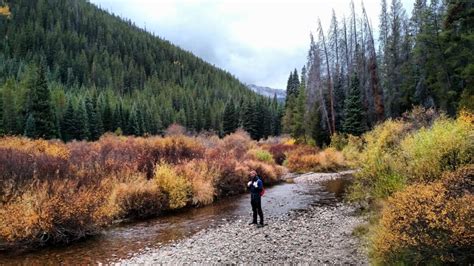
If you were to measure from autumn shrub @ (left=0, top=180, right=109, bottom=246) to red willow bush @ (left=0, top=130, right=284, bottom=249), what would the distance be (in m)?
0.03

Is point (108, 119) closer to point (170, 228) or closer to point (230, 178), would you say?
point (230, 178)

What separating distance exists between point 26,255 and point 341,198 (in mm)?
15191

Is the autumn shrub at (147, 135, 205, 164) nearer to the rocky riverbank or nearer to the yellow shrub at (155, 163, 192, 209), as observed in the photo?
the yellow shrub at (155, 163, 192, 209)

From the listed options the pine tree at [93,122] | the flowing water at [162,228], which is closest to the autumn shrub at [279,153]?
the flowing water at [162,228]

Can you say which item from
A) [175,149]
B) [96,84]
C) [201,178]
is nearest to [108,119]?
[175,149]

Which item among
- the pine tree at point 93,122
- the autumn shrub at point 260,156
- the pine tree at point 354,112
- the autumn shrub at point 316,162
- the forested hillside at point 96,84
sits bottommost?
the autumn shrub at point 316,162

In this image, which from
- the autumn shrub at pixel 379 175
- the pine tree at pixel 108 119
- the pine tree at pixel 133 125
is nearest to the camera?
the autumn shrub at pixel 379 175

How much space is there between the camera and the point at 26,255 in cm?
1155

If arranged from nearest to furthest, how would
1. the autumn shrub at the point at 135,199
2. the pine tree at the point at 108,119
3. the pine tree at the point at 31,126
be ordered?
the autumn shrub at the point at 135,199
the pine tree at the point at 31,126
the pine tree at the point at 108,119

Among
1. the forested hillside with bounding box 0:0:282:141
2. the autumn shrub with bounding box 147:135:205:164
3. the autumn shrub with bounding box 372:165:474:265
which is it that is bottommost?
the autumn shrub with bounding box 372:165:474:265

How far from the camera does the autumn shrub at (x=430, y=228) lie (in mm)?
7156

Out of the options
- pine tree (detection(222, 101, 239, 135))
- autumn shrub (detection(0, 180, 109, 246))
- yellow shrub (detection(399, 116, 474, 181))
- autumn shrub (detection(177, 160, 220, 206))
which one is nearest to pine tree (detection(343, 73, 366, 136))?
autumn shrub (detection(177, 160, 220, 206))

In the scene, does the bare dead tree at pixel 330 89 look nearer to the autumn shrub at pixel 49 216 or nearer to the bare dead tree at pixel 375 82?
the bare dead tree at pixel 375 82

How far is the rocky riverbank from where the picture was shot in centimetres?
1048
